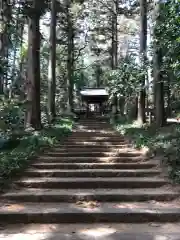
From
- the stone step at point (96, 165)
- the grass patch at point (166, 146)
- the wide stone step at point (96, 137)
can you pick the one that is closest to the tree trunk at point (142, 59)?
the wide stone step at point (96, 137)

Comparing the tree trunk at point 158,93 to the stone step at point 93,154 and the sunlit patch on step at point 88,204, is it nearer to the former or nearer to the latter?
the stone step at point 93,154

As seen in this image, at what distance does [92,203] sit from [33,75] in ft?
28.6

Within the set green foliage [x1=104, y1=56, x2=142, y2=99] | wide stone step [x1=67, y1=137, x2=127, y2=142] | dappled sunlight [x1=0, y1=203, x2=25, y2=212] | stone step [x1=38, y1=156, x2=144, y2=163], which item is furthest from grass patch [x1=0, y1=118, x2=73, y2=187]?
green foliage [x1=104, y1=56, x2=142, y2=99]

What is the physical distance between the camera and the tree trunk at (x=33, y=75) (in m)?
13.3

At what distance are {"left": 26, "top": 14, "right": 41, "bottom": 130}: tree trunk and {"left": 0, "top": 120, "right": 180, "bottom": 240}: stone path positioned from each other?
5436 mm

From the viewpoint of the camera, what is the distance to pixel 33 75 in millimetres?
13539

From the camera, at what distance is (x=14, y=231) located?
467 centimetres

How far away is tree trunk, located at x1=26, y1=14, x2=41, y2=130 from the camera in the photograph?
43.7 feet

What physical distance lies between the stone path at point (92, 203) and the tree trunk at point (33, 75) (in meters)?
5.44

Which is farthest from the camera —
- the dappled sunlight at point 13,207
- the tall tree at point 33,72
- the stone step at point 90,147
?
the tall tree at point 33,72

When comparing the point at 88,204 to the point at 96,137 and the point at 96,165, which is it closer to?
the point at 96,165

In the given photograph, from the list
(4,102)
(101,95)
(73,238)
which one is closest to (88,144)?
(4,102)

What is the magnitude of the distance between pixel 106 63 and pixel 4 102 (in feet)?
103

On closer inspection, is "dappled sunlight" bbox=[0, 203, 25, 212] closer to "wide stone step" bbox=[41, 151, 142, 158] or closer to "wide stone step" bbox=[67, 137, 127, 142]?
"wide stone step" bbox=[41, 151, 142, 158]
